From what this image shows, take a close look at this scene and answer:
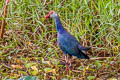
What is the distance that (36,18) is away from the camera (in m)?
4.84

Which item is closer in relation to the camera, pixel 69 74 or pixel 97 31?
pixel 69 74

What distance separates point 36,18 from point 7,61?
0.88 metres

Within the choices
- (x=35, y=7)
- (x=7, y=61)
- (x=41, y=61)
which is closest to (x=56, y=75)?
(x=41, y=61)

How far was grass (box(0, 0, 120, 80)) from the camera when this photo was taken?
3975 mm

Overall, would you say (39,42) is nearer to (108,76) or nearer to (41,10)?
Answer: (41,10)

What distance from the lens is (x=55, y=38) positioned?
184 inches

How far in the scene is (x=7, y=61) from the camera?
4.28 m

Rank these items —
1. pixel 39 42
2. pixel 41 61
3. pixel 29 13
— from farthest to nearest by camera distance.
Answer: pixel 29 13 → pixel 39 42 → pixel 41 61

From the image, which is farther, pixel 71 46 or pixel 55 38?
pixel 55 38

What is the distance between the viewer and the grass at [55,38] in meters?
3.97

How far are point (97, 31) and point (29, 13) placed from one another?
3.46 feet

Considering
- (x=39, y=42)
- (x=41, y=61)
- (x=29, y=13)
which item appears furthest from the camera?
(x=29, y=13)

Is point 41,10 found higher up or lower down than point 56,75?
higher up

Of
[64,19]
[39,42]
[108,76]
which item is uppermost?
[64,19]
